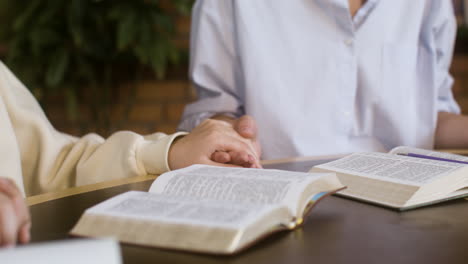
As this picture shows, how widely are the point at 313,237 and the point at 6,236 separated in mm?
251

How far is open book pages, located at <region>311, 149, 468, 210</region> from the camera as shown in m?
0.60

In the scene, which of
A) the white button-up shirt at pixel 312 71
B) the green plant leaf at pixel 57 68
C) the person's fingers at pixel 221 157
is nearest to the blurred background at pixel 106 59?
the green plant leaf at pixel 57 68

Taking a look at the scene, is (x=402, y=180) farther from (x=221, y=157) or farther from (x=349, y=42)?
(x=349, y=42)

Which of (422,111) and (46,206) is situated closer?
(46,206)

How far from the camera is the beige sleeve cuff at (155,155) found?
0.83 m

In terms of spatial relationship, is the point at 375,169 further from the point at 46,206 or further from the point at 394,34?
the point at 394,34

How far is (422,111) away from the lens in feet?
4.54

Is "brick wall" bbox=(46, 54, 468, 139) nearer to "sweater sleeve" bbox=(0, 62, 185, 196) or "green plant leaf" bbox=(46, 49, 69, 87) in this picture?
"green plant leaf" bbox=(46, 49, 69, 87)

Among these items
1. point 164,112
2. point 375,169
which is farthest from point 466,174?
point 164,112

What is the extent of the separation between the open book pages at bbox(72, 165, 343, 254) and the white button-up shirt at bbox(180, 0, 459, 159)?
2.33ft

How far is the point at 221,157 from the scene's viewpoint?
0.80m

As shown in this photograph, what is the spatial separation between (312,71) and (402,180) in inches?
28.0

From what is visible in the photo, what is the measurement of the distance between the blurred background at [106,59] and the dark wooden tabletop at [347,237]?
181 centimetres

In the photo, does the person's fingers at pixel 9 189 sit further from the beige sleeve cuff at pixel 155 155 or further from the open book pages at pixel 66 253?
the beige sleeve cuff at pixel 155 155
